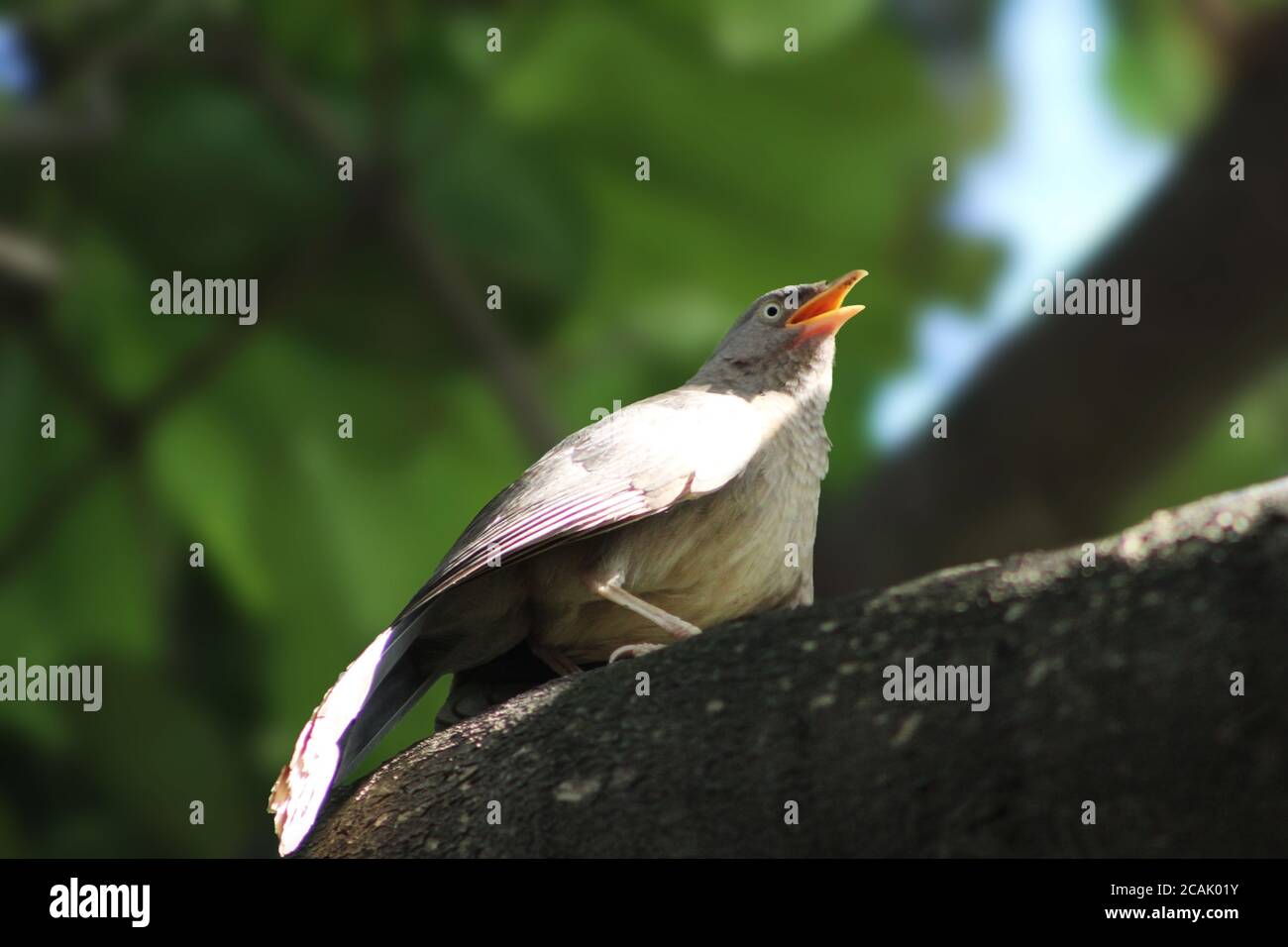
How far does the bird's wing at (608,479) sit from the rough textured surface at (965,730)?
0.84 meters

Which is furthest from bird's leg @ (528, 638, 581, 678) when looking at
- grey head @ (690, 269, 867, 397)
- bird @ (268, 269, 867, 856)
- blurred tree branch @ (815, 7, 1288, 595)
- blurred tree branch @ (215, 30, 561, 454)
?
blurred tree branch @ (815, 7, 1288, 595)

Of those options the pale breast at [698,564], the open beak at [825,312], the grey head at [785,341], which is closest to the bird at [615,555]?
the pale breast at [698,564]

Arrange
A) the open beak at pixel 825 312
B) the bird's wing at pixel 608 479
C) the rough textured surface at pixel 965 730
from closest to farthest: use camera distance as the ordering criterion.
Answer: the rough textured surface at pixel 965 730, the bird's wing at pixel 608 479, the open beak at pixel 825 312

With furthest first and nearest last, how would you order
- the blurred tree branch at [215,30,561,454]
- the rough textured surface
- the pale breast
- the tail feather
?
the blurred tree branch at [215,30,561,454]
the pale breast
the tail feather
the rough textured surface

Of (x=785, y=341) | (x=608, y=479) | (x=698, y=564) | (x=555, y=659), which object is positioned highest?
(x=785, y=341)

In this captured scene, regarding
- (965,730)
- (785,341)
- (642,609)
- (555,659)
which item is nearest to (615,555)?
(642,609)

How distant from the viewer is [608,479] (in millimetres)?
3971

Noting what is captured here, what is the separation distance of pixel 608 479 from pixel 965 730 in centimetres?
171

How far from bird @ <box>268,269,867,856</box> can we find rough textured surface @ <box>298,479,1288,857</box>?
0.82 meters

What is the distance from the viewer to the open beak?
4.74 m

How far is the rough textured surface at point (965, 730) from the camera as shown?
87.7 inches

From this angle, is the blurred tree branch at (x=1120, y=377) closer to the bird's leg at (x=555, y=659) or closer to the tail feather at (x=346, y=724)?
the bird's leg at (x=555, y=659)

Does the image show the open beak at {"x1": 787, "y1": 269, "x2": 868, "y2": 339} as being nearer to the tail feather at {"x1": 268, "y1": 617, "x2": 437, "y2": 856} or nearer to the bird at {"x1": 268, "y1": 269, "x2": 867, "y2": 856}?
the bird at {"x1": 268, "y1": 269, "x2": 867, "y2": 856}

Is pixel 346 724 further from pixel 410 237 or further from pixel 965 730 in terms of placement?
pixel 410 237
